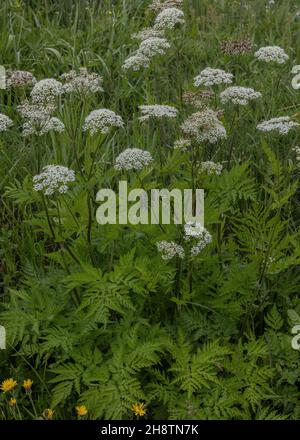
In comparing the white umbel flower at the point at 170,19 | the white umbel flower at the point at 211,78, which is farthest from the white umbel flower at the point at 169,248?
the white umbel flower at the point at 170,19

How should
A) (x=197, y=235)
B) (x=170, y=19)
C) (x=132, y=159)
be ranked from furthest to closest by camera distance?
(x=170, y=19) → (x=132, y=159) → (x=197, y=235)

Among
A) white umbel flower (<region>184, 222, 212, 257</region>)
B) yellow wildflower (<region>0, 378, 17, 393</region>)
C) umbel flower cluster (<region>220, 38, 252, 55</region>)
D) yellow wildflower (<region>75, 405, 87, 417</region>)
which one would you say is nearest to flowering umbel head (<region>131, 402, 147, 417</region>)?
yellow wildflower (<region>75, 405, 87, 417</region>)

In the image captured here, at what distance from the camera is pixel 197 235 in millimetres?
2711

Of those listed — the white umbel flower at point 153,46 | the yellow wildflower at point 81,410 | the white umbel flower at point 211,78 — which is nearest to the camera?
the yellow wildflower at point 81,410

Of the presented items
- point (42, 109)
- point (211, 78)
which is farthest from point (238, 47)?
point (42, 109)

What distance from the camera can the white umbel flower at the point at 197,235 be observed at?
2695 mm

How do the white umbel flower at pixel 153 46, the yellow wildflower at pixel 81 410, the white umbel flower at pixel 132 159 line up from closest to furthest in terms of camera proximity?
the yellow wildflower at pixel 81 410, the white umbel flower at pixel 132 159, the white umbel flower at pixel 153 46

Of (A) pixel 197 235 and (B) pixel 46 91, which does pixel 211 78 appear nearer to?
(B) pixel 46 91

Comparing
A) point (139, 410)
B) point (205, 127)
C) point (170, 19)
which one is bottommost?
point (139, 410)

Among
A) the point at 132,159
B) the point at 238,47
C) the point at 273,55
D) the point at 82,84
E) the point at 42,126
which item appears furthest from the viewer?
the point at 238,47

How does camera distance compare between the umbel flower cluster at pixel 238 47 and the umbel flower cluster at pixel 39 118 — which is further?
the umbel flower cluster at pixel 238 47

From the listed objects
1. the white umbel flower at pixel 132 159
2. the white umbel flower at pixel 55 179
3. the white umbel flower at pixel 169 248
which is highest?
the white umbel flower at pixel 132 159

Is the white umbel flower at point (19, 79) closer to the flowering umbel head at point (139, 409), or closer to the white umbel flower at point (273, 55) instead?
the white umbel flower at point (273, 55)

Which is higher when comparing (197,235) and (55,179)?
(55,179)
